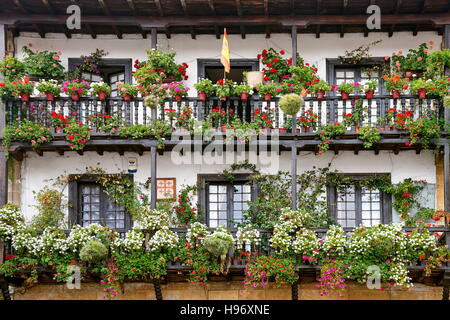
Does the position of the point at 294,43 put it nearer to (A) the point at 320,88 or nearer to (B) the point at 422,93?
(A) the point at 320,88

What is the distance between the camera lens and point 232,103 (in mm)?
16172

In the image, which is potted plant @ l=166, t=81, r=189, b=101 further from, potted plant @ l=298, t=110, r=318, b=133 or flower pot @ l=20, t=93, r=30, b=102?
flower pot @ l=20, t=93, r=30, b=102

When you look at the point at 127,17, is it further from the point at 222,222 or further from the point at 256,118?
the point at 222,222

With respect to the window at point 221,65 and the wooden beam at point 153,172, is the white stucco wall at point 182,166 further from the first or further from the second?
the window at point 221,65

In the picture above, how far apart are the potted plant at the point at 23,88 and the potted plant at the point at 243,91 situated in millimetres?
4519

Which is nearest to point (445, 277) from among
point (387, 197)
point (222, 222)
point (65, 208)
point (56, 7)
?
point (387, 197)

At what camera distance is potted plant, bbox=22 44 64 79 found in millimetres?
16484

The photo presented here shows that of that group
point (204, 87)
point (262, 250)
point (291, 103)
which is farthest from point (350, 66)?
point (262, 250)

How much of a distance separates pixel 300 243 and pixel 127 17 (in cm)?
648

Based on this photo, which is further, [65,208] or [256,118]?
[65,208]

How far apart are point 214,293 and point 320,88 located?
5.17 metres

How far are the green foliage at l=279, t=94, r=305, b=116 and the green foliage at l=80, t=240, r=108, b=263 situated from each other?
4743 mm

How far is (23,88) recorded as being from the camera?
1546cm

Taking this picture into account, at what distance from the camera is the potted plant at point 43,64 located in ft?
54.1
